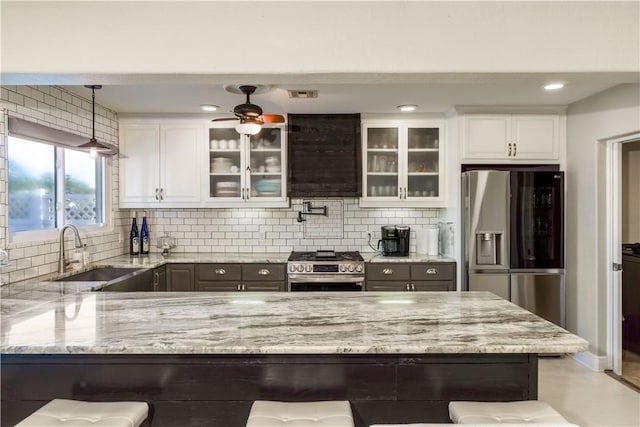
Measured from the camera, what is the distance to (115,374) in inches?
65.7

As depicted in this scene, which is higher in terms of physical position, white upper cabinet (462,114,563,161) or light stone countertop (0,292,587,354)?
white upper cabinet (462,114,563,161)

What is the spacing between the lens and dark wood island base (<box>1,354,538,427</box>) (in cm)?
167

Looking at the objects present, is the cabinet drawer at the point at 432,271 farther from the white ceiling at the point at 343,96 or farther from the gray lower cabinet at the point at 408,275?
the white ceiling at the point at 343,96

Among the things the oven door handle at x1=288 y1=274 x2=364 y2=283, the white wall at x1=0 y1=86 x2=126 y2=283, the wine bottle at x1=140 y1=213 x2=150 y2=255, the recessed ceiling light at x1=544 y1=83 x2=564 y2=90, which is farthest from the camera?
the wine bottle at x1=140 y1=213 x2=150 y2=255

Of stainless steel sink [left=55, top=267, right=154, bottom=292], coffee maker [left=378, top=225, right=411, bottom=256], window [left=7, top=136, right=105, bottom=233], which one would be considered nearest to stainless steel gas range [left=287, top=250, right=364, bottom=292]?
coffee maker [left=378, top=225, right=411, bottom=256]

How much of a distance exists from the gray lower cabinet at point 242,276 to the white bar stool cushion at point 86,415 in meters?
2.30

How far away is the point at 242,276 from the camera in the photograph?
3.85 metres

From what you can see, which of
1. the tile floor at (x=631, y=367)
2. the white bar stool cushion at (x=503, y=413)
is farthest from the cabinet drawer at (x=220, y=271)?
the tile floor at (x=631, y=367)

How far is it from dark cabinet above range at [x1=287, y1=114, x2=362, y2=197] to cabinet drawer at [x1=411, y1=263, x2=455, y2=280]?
3.08 ft

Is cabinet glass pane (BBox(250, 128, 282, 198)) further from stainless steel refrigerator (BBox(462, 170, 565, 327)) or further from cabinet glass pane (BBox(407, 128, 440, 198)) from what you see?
stainless steel refrigerator (BBox(462, 170, 565, 327))

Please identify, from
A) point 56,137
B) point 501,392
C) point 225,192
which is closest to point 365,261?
point 225,192

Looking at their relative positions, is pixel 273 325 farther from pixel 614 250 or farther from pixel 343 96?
pixel 614 250

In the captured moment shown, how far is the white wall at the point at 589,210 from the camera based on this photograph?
332 centimetres

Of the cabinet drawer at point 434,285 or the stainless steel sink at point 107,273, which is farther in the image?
the cabinet drawer at point 434,285
